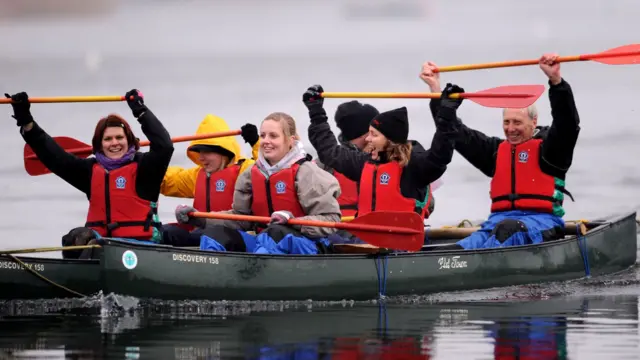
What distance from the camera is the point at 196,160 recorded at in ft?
46.0

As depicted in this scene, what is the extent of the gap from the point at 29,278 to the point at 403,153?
3.10 metres

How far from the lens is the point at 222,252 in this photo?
421 inches

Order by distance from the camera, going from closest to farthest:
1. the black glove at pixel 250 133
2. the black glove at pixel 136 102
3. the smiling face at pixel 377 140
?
1. the black glove at pixel 136 102
2. the smiling face at pixel 377 140
3. the black glove at pixel 250 133

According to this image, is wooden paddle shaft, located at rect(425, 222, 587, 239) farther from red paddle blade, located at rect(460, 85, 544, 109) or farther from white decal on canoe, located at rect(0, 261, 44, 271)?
white decal on canoe, located at rect(0, 261, 44, 271)

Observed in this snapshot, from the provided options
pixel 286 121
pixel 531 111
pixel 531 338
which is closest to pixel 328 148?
pixel 286 121

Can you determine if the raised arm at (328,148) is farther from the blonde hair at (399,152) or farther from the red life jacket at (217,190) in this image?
the red life jacket at (217,190)

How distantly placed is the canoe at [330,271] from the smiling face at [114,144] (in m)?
1.27

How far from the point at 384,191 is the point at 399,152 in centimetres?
34

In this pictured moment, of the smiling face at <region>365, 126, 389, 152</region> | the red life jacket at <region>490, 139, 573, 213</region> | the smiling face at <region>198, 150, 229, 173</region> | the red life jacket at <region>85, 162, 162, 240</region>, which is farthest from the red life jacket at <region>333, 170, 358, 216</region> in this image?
the red life jacket at <region>85, 162, 162, 240</region>

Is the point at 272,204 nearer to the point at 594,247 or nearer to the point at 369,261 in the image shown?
the point at 369,261

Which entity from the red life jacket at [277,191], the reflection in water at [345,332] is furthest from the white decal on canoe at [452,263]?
the red life jacket at [277,191]

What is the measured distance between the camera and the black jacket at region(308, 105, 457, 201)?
11.6m

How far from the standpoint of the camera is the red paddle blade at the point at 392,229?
11281mm

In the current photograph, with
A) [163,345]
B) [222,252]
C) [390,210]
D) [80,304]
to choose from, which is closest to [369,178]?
[390,210]
